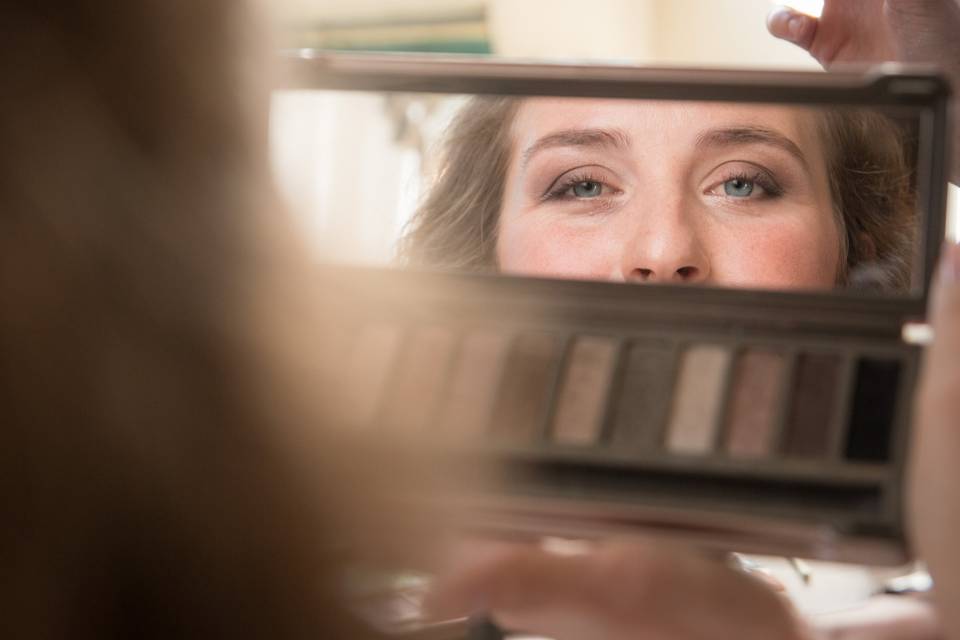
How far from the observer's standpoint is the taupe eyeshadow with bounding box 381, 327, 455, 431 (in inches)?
12.1

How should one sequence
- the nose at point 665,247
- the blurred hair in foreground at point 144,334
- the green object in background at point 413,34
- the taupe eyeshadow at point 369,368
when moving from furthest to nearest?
1. the green object in background at point 413,34
2. the nose at point 665,247
3. the taupe eyeshadow at point 369,368
4. the blurred hair in foreground at point 144,334

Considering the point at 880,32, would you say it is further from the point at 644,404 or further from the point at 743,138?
the point at 644,404

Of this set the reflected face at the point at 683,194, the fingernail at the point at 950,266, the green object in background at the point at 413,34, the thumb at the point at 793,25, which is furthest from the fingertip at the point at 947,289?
the green object in background at the point at 413,34

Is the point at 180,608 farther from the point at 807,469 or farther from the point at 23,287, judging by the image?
the point at 807,469

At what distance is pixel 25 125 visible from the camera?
0.58 feet

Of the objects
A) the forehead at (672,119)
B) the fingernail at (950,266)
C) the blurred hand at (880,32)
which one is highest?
the blurred hand at (880,32)

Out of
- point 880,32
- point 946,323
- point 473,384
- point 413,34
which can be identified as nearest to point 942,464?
point 946,323

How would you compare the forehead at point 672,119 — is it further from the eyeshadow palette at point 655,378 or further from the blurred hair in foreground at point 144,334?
the blurred hair in foreground at point 144,334

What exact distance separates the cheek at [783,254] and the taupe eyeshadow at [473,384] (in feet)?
0.70

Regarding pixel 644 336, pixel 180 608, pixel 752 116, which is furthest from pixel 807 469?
pixel 752 116

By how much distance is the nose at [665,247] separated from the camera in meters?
0.49

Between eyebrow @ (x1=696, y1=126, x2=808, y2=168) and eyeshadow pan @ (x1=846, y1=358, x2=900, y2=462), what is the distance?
0.26 m

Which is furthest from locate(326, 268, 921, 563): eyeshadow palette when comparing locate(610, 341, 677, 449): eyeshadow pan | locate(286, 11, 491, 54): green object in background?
locate(286, 11, 491, 54): green object in background

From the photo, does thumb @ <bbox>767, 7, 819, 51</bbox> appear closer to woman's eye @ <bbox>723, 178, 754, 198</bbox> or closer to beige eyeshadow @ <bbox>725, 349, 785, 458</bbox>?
woman's eye @ <bbox>723, 178, 754, 198</bbox>
